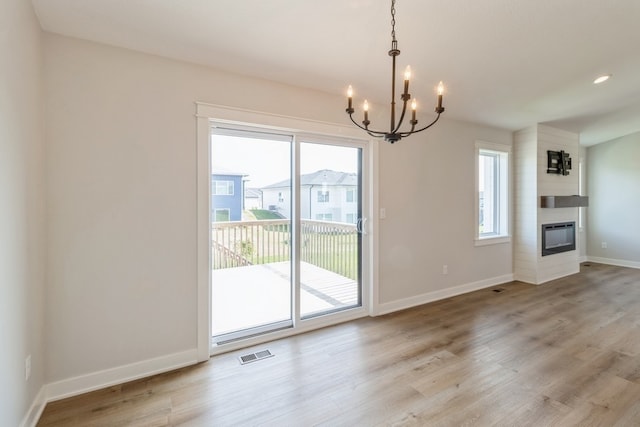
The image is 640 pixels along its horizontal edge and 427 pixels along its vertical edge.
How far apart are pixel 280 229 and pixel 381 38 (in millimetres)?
1890

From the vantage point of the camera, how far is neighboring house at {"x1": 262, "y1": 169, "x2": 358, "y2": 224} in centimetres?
301

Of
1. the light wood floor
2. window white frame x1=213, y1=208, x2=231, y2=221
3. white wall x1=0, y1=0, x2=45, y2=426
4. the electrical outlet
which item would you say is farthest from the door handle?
the electrical outlet

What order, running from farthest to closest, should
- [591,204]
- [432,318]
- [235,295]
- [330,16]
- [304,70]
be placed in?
[591,204], [432,318], [235,295], [304,70], [330,16]

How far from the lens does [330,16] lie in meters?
2.06

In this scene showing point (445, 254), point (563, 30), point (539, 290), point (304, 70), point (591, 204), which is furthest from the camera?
point (591, 204)

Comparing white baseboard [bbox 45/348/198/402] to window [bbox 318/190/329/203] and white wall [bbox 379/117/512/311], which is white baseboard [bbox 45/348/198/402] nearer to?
window [bbox 318/190/329/203]

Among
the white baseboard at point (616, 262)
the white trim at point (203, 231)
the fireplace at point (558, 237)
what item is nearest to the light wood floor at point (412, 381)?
the white trim at point (203, 231)

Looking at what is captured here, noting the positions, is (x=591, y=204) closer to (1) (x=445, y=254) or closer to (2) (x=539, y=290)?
(2) (x=539, y=290)

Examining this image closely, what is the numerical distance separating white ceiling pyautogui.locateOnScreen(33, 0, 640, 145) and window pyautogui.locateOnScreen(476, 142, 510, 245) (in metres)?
1.49

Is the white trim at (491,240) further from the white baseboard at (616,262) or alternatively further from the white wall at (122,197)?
the white wall at (122,197)

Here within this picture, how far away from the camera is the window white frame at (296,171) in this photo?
2.52m

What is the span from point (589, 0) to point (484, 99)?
1.51 m

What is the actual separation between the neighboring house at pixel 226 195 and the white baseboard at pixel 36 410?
1.59 meters

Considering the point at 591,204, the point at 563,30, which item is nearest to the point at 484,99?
the point at 563,30
